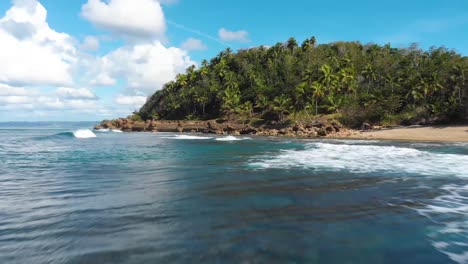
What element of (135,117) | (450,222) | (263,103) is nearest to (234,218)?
(450,222)

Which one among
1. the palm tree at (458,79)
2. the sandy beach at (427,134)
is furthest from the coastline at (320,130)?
the palm tree at (458,79)

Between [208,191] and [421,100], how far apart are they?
68548 mm

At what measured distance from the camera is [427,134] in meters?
48.2

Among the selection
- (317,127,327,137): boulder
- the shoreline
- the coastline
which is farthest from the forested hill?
(317,127,327,137): boulder

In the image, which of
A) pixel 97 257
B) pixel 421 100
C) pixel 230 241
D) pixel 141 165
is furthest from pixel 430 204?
pixel 421 100

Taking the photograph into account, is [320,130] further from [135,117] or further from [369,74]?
[135,117]

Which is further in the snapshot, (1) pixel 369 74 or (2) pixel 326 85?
(1) pixel 369 74

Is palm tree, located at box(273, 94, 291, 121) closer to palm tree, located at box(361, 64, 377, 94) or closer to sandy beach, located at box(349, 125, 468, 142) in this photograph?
palm tree, located at box(361, 64, 377, 94)

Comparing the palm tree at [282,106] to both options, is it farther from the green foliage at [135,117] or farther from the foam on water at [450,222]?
the foam on water at [450,222]

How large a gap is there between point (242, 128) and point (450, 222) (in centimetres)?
6364

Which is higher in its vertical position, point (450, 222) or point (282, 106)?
point (282, 106)

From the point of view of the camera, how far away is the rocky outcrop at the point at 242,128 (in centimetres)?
5768

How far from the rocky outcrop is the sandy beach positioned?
623 cm

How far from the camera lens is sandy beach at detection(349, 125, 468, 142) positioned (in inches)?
1739
